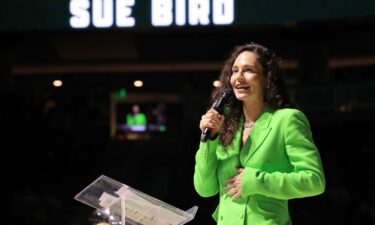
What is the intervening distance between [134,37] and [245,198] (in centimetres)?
930

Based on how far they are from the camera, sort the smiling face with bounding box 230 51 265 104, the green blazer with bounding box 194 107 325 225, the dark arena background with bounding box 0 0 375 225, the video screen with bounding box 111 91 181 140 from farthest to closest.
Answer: the video screen with bounding box 111 91 181 140
the dark arena background with bounding box 0 0 375 225
the smiling face with bounding box 230 51 265 104
the green blazer with bounding box 194 107 325 225

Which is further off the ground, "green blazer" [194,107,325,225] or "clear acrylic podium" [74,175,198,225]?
"green blazer" [194,107,325,225]

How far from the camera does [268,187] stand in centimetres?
178

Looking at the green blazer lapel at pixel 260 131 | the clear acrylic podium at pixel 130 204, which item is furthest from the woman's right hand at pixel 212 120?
the clear acrylic podium at pixel 130 204

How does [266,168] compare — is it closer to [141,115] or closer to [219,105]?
[219,105]

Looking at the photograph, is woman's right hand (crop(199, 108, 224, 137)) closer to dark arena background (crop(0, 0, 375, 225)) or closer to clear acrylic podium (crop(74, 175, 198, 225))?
clear acrylic podium (crop(74, 175, 198, 225))

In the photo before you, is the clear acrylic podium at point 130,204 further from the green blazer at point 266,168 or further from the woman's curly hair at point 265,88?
the woman's curly hair at point 265,88

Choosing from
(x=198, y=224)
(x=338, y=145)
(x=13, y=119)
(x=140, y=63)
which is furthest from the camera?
(x=140, y=63)

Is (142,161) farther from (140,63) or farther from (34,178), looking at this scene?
(140,63)

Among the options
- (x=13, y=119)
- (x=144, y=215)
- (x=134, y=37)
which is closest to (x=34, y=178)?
(x=13, y=119)

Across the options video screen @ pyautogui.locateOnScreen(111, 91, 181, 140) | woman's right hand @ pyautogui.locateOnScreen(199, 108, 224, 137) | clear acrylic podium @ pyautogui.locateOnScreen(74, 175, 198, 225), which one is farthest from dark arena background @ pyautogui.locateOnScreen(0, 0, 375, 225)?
woman's right hand @ pyautogui.locateOnScreen(199, 108, 224, 137)

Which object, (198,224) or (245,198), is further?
(198,224)

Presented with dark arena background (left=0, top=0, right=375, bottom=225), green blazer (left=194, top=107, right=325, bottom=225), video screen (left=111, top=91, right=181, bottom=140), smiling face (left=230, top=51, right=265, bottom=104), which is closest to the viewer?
green blazer (left=194, top=107, right=325, bottom=225)

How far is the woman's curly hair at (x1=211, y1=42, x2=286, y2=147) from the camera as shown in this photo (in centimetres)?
191
